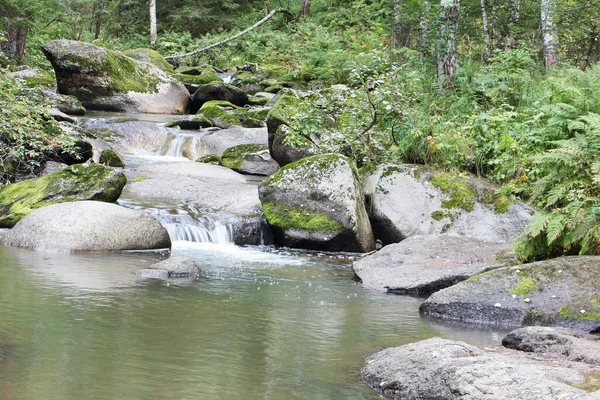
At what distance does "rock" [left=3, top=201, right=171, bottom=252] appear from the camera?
374 inches

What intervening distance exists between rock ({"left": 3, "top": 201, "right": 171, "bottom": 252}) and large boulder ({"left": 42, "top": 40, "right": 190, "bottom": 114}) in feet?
37.3

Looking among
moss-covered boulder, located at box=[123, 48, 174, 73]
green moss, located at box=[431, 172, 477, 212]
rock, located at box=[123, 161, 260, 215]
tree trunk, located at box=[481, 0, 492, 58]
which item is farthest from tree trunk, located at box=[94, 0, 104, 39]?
green moss, located at box=[431, 172, 477, 212]

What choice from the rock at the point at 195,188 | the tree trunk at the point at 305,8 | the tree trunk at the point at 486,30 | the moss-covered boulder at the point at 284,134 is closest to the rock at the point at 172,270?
the rock at the point at 195,188

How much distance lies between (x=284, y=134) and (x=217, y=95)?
32.6 ft

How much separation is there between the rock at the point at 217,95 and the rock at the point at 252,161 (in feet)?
22.3

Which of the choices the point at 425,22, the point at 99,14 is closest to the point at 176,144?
the point at 425,22

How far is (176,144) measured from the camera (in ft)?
57.7

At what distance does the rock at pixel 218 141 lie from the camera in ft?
56.8

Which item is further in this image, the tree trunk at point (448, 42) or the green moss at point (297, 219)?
the tree trunk at point (448, 42)

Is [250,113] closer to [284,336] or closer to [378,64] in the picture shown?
[378,64]

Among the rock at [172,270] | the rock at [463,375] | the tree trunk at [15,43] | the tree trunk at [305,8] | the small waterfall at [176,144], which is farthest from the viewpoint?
the tree trunk at [305,8]

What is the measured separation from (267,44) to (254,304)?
1006 inches

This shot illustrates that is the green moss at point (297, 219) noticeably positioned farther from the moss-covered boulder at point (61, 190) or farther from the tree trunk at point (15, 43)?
the tree trunk at point (15, 43)

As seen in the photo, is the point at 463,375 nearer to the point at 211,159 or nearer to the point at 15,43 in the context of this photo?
the point at 211,159
